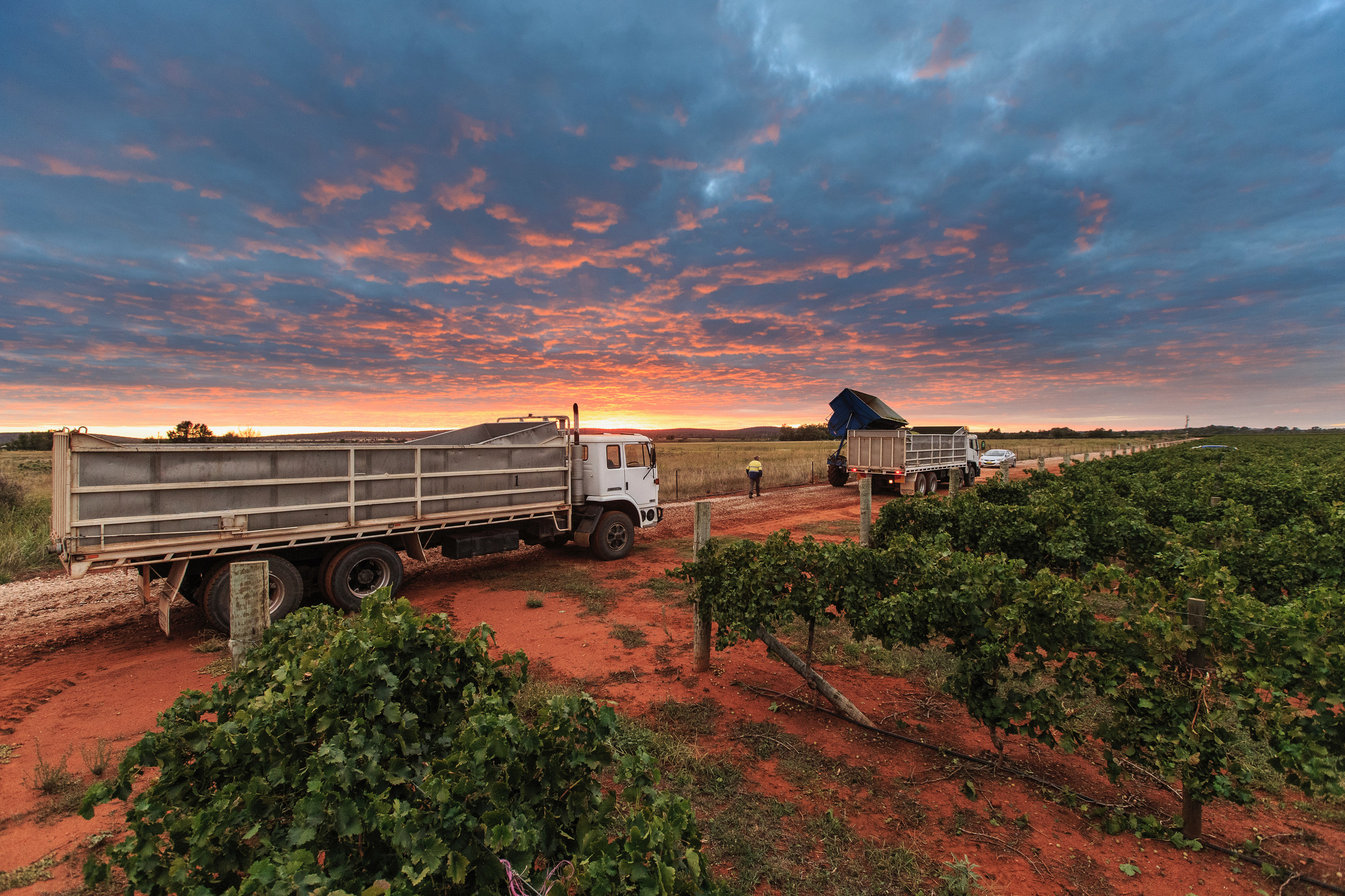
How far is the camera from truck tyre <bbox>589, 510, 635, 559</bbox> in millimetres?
11984

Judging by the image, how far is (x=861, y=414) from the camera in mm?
25562

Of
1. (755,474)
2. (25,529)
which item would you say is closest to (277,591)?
(25,529)

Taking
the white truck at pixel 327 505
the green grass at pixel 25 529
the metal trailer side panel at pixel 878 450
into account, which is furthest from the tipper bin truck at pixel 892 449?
the green grass at pixel 25 529

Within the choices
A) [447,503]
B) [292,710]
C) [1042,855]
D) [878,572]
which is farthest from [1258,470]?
[292,710]

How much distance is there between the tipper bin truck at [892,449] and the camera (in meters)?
22.3

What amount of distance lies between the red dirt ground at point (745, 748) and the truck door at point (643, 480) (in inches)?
123

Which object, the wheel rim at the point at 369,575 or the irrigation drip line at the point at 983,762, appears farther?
the wheel rim at the point at 369,575

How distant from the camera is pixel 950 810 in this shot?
4117mm

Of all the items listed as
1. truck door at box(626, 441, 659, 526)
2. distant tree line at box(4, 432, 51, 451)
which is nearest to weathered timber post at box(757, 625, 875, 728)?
truck door at box(626, 441, 659, 526)

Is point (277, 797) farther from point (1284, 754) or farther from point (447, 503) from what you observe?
point (447, 503)

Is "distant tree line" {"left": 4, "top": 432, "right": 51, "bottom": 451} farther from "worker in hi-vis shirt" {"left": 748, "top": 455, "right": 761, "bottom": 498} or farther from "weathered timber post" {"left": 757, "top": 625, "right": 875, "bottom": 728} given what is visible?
"weathered timber post" {"left": 757, "top": 625, "right": 875, "bottom": 728}

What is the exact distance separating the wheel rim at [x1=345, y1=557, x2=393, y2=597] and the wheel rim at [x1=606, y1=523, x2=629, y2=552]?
4497 mm

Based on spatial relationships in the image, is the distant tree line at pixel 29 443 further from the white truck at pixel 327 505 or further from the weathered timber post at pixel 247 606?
the weathered timber post at pixel 247 606

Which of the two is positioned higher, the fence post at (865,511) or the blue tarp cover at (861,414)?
the blue tarp cover at (861,414)
